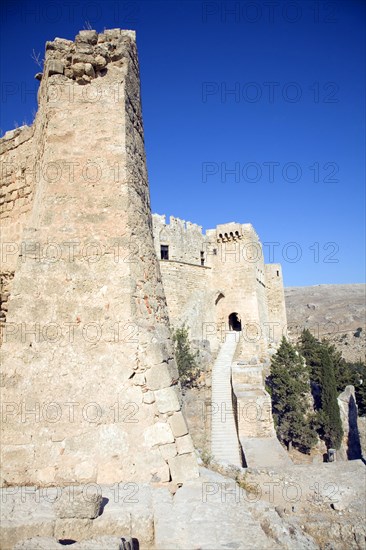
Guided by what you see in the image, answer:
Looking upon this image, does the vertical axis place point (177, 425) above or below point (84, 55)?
below

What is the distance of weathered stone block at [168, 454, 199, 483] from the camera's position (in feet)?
10.1

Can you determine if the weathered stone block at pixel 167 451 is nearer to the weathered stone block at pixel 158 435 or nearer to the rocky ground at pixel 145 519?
the weathered stone block at pixel 158 435

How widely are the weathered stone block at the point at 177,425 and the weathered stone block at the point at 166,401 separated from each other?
0.06 metres

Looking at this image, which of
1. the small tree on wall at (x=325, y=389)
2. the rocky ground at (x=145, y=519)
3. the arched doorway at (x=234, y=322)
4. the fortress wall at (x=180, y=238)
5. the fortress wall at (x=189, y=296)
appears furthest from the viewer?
the arched doorway at (x=234, y=322)

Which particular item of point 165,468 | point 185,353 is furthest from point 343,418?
point 165,468

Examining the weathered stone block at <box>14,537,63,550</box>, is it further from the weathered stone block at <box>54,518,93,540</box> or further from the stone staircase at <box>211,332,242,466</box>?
the stone staircase at <box>211,332,242,466</box>

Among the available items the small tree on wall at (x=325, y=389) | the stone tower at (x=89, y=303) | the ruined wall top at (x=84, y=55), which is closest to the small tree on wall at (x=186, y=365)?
the small tree on wall at (x=325, y=389)

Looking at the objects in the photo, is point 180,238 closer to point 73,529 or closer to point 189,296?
point 189,296

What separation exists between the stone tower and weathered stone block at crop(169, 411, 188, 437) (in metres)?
0.01

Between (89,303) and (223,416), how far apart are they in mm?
12594

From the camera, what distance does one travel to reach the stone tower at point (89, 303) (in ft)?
10.2

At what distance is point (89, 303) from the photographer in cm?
357

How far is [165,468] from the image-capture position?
10.1 ft

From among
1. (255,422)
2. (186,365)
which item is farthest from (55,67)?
(186,365)
